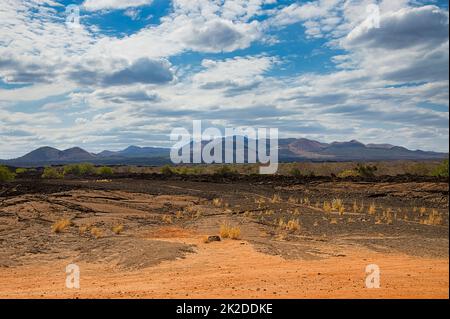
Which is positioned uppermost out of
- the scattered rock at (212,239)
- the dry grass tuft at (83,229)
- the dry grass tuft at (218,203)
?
the scattered rock at (212,239)

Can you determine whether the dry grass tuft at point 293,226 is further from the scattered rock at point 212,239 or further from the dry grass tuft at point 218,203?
the dry grass tuft at point 218,203

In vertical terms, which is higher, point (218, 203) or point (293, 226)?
point (293, 226)

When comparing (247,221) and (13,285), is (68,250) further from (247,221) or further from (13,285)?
(247,221)

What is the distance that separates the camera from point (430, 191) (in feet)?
128

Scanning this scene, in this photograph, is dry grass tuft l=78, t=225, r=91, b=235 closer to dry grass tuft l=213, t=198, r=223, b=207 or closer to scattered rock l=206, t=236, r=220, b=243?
scattered rock l=206, t=236, r=220, b=243

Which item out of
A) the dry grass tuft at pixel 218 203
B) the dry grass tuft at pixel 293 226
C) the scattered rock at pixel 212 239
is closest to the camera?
the scattered rock at pixel 212 239

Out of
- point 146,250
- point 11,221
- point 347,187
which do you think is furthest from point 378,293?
point 347,187

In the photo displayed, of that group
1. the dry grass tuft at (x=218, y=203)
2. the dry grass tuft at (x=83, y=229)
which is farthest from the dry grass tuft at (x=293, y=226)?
the dry grass tuft at (x=218, y=203)

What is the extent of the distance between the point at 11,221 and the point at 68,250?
6434 mm

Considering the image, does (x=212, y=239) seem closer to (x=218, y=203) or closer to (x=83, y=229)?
(x=83, y=229)

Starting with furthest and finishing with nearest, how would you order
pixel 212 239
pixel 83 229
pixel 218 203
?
1. pixel 218 203
2. pixel 83 229
3. pixel 212 239

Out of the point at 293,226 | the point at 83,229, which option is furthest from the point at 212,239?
the point at 83,229

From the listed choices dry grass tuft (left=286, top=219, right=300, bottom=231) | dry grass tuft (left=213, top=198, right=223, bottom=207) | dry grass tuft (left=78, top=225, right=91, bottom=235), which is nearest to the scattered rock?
dry grass tuft (left=286, top=219, right=300, bottom=231)
